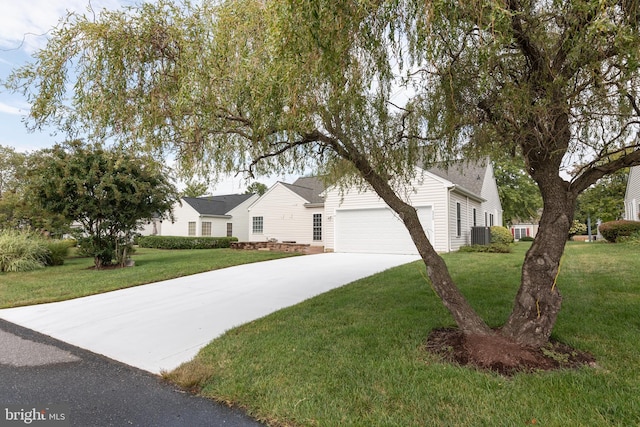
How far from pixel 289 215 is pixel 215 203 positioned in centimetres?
1082

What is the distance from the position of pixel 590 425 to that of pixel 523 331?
1.28 m

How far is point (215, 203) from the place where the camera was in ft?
92.2

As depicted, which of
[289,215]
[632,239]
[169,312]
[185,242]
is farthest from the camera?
[185,242]

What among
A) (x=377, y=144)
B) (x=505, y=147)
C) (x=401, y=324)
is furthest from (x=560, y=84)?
(x=401, y=324)

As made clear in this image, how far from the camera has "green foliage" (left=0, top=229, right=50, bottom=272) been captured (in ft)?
37.2

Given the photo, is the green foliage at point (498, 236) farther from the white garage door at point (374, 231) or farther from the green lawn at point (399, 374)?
the green lawn at point (399, 374)

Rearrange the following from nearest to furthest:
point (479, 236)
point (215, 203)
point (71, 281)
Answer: point (71, 281), point (479, 236), point (215, 203)

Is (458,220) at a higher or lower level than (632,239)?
higher

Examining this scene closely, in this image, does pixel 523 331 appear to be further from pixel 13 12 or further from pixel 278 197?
pixel 278 197

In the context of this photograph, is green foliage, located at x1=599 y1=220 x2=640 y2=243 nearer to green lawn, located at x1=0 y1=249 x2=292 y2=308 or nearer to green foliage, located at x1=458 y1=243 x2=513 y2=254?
green foliage, located at x1=458 y1=243 x2=513 y2=254

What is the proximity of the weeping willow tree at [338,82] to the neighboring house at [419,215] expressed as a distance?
29.6 ft

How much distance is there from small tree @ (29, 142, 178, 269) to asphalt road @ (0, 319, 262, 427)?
6700mm

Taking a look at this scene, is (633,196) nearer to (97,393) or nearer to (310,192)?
(310,192)

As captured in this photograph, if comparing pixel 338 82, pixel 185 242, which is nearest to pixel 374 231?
pixel 338 82
